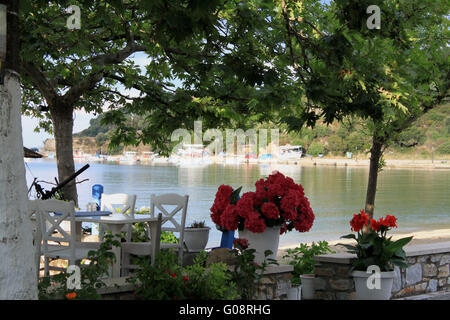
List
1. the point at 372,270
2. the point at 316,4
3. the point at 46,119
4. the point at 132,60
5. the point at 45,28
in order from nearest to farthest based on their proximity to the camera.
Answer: the point at 372,270, the point at 45,28, the point at 316,4, the point at 132,60, the point at 46,119

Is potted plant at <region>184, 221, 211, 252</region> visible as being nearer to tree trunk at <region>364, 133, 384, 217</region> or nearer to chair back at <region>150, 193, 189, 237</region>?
chair back at <region>150, 193, 189, 237</region>

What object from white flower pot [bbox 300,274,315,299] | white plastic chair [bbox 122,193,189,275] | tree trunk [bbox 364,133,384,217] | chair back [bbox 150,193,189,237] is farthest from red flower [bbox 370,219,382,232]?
tree trunk [bbox 364,133,384,217]

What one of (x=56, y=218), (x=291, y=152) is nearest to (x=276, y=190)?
(x=56, y=218)

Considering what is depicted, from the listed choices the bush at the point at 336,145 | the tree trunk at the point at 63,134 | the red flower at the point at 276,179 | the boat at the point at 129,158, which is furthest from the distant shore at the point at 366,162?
the red flower at the point at 276,179

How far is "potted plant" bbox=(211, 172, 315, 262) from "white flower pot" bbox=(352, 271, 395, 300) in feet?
2.52

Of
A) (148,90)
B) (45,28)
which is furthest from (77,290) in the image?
(148,90)

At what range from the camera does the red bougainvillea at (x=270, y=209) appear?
520 centimetres

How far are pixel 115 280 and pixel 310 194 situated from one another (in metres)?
53.6

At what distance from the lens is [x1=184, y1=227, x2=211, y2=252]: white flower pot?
7.70m

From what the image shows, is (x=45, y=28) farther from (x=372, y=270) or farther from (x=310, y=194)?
(x=310, y=194)

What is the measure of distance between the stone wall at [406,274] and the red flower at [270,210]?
1.05m

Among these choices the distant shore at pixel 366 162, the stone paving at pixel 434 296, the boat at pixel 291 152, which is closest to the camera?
the stone paving at pixel 434 296

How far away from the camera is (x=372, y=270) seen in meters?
5.53

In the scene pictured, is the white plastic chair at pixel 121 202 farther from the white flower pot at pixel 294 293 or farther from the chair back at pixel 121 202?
the white flower pot at pixel 294 293
